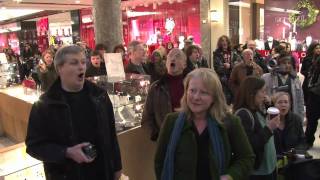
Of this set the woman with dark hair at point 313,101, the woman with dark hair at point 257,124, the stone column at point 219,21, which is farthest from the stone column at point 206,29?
the woman with dark hair at point 257,124

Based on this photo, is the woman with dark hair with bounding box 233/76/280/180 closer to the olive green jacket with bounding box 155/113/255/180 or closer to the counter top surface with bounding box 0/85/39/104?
the olive green jacket with bounding box 155/113/255/180

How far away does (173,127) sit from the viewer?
1.88 m

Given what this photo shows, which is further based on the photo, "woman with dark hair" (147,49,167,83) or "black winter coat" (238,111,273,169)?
"woman with dark hair" (147,49,167,83)

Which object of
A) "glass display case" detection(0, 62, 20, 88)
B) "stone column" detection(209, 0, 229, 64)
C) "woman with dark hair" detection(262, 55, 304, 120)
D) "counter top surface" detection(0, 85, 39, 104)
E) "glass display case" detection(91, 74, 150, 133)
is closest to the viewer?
"glass display case" detection(91, 74, 150, 133)

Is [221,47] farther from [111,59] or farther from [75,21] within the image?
[75,21]

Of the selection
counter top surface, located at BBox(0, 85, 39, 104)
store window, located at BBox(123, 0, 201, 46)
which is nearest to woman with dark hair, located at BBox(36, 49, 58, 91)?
counter top surface, located at BBox(0, 85, 39, 104)

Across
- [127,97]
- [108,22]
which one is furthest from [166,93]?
[108,22]

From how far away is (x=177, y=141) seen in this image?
1.83 metres

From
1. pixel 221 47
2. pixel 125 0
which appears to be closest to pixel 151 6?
pixel 125 0

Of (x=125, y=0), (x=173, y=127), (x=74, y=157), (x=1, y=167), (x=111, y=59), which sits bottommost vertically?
(x=1, y=167)

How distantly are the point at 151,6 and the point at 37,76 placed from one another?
9.06 m

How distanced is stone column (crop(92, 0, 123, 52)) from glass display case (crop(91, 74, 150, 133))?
2.18m

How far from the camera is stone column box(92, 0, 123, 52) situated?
5.85 metres

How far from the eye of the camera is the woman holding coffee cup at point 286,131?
9.96 ft
